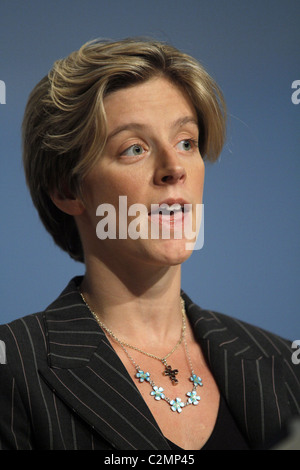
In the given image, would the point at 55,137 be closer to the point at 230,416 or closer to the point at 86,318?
the point at 86,318

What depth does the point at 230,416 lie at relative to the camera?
49.3 inches

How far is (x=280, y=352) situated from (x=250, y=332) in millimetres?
75

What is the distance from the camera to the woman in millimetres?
1160

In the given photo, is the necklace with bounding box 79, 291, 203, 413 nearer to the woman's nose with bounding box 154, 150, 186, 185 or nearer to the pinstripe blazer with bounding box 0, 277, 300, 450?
the pinstripe blazer with bounding box 0, 277, 300, 450

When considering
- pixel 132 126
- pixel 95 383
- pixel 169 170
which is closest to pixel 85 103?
pixel 132 126

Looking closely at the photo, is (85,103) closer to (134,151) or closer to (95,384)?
(134,151)

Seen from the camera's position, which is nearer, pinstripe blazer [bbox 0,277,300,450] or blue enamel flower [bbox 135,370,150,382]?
pinstripe blazer [bbox 0,277,300,450]

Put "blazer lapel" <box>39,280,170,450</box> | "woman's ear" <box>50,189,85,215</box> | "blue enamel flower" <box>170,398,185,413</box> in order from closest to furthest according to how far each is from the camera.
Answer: "blazer lapel" <box>39,280,170,450</box> < "blue enamel flower" <box>170,398,185,413</box> < "woman's ear" <box>50,189,85,215</box>

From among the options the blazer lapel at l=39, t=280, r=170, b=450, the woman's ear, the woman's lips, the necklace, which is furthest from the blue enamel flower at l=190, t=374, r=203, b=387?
the woman's ear

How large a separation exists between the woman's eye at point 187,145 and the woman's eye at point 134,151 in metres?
0.08

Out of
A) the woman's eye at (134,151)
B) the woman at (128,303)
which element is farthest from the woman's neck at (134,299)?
the woman's eye at (134,151)

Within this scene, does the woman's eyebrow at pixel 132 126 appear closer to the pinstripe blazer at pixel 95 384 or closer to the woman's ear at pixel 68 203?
the woman's ear at pixel 68 203
